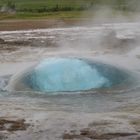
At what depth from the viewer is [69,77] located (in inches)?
904

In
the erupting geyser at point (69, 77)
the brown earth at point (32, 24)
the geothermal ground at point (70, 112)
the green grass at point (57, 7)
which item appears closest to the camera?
the geothermal ground at point (70, 112)

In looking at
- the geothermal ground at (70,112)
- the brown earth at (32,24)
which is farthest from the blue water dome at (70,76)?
the brown earth at (32,24)

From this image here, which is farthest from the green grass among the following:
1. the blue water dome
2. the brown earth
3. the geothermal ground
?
the blue water dome

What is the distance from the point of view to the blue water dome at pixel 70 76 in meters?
22.5

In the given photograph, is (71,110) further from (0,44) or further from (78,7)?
(78,7)

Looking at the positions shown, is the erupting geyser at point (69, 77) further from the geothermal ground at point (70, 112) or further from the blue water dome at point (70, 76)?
the geothermal ground at point (70, 112)

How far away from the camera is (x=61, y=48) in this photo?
3828 cm

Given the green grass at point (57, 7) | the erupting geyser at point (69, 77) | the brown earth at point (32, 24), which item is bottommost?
the green grass at point (57, 7)

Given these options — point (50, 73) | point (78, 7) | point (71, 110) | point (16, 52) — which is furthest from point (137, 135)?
point (78, 7)

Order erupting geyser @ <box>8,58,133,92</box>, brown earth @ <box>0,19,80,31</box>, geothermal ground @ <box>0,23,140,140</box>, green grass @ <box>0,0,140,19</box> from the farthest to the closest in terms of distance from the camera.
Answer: green grass @ <box>0,0,140,19</box> < brown earth @ <box>0,19,80,31</box> < erupting geyser @ <box>8,58,133,92</box> < geothermal ground @ <box>0,23,140,140</box>

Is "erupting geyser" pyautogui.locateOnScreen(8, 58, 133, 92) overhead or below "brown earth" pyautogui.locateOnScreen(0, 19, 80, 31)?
overhead

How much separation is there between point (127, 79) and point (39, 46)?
16635 millimetres

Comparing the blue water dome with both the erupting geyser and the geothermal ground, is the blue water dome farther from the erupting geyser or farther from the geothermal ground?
the geothermal ground

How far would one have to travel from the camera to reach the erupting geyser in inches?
888
